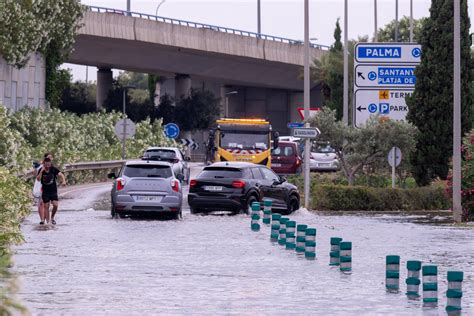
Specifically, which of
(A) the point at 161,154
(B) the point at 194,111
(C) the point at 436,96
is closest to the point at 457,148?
(C) the point at 436,96

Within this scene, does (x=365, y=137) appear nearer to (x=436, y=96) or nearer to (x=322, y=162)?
(x=436, y=96)

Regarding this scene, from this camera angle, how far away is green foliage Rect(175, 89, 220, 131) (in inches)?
4277

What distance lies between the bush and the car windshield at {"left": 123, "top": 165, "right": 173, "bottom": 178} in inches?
301

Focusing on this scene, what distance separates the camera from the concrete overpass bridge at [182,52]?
3204 inches

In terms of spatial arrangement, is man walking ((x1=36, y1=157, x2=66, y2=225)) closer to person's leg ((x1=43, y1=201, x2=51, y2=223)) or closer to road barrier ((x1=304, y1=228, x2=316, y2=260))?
person's leg ((x1=43, y1=201, x2=51, y2=223))

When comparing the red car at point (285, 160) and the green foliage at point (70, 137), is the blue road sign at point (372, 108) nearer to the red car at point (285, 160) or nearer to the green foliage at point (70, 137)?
the green foliage at point (70, 137)

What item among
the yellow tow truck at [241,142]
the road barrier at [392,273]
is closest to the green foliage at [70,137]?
the yellow tow truck at [241,142]

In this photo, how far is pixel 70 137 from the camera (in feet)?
229

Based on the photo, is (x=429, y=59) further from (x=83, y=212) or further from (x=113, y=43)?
(x=113, y=43)

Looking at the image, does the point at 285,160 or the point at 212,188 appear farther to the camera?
the point at 285,160

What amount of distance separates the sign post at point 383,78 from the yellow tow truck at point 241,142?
6.10 metres

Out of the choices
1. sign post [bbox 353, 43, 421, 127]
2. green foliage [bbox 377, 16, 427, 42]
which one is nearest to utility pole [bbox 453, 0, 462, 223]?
sign post [bbox 353, 43, 421, 127]

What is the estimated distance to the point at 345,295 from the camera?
16.8 metres

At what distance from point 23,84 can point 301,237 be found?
49426 millimetres
